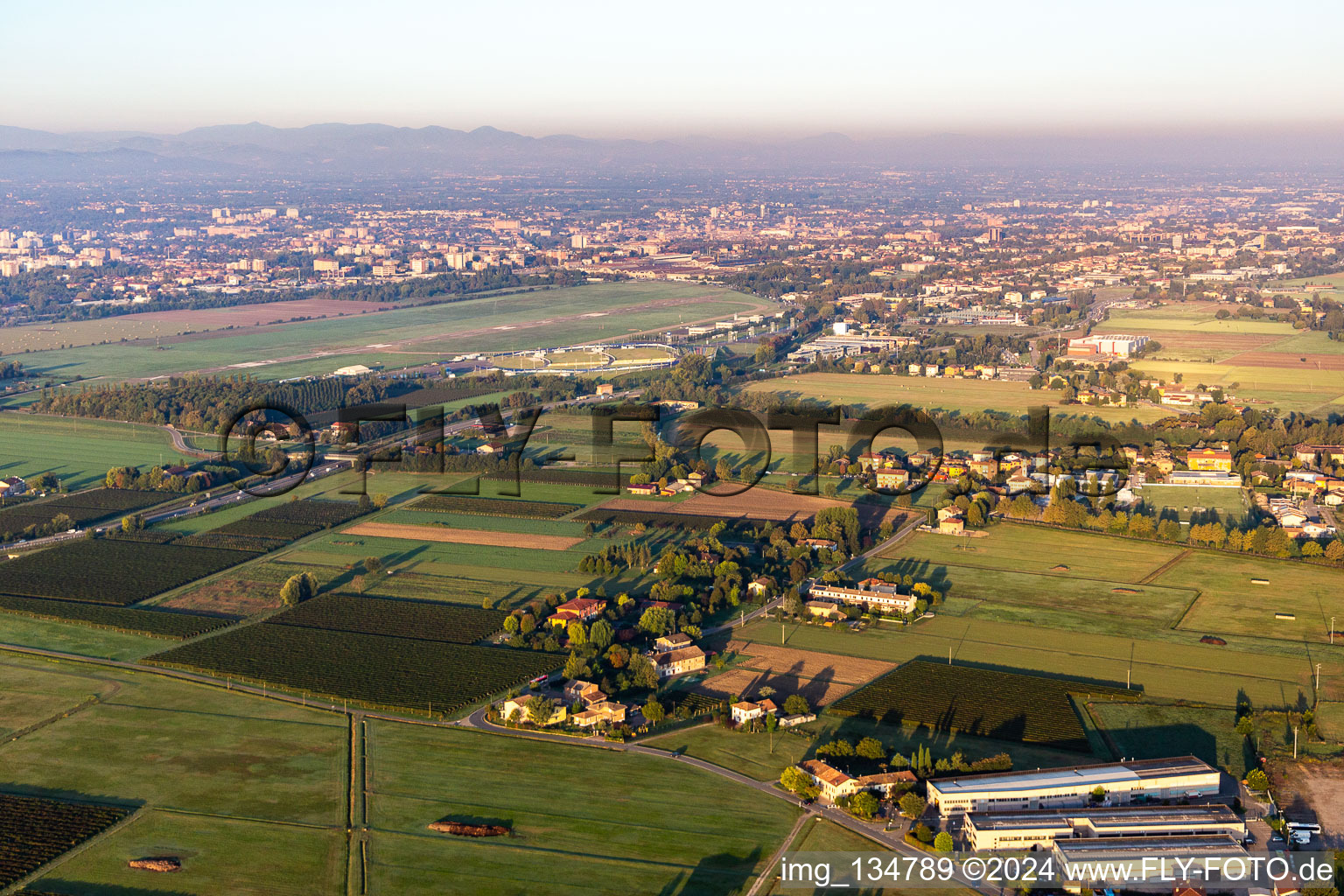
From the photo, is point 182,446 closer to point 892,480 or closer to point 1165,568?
point 892,480

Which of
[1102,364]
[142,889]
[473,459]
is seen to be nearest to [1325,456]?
[1102,364]

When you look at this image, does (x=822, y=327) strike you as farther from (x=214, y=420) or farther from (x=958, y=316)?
(x=214, y=420)

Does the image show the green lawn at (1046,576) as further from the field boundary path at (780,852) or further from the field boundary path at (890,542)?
the field boundary path at (780,852)

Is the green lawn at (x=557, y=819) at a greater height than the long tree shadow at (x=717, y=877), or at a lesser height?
greater

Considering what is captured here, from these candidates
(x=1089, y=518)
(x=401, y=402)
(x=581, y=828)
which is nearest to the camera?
(x=581, y=828)

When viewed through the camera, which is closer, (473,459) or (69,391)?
(473,459)

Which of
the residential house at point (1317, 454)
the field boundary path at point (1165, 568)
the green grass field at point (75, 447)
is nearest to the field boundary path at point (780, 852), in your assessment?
the field boundary path at point (1165, 568)

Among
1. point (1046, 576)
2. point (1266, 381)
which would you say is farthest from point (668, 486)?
point (1266, 381)

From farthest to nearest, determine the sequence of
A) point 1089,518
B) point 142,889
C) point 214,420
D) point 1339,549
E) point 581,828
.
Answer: point 214,420 < point 1089,518 < point 1339,549 < point 581,828 < point 142,889
